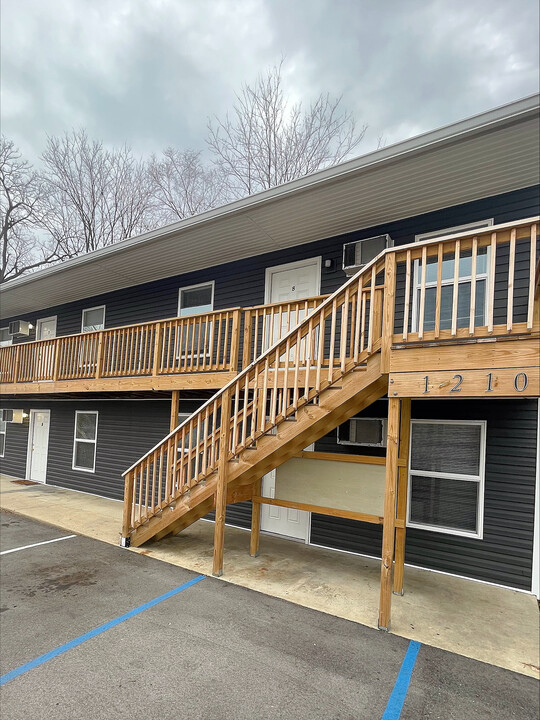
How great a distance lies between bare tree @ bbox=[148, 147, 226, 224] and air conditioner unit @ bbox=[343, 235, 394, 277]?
13.4 m

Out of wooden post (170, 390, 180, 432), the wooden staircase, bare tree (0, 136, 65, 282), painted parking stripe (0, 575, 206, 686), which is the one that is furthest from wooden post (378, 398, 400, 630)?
bare tree (0, 136, 65, 282)

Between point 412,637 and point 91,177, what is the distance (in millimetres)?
21500

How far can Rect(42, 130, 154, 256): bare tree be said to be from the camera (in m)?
18.8

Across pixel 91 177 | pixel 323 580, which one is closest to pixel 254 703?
Answer: pixel 323 580

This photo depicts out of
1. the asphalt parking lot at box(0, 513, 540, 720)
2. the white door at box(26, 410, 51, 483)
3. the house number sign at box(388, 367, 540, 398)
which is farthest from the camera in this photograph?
the white door at box(26, 410, 51, 483)

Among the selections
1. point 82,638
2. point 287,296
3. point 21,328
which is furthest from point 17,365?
point 82,638

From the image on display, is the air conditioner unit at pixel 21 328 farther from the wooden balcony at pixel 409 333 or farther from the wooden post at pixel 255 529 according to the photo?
the wooden post at pixel 255 529

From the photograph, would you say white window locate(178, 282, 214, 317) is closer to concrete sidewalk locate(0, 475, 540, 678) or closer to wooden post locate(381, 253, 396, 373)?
concrete sidewalk locate(0, 475, 540, 678)

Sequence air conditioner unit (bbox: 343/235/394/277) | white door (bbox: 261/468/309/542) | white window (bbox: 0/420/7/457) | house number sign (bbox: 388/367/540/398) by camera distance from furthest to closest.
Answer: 1. white window (bbox: 0/420/7/457)
2. white door (bbox: 261/468/309/542)
3. air conditioner unit (bbox: 343/235/394/277)
4. house number sign (bbox: 388/367/540/398)

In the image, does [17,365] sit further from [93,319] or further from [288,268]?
[288,268]

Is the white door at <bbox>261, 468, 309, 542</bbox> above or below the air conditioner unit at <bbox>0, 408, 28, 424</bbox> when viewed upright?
below

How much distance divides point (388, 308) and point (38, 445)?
10793 mm

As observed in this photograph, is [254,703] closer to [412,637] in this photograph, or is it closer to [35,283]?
[412,637]

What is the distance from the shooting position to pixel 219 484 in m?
4.91
